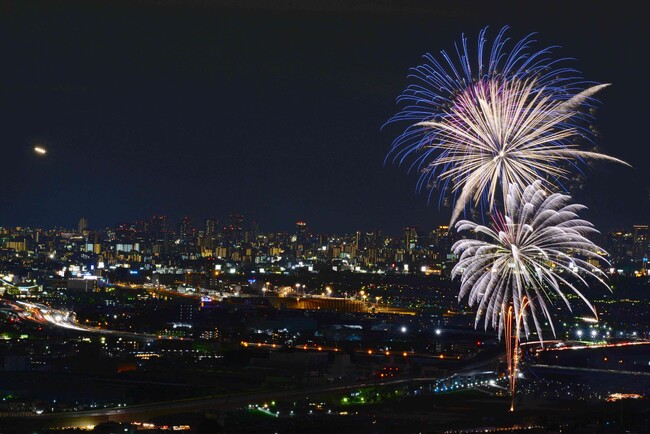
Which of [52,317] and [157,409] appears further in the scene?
[52,317]

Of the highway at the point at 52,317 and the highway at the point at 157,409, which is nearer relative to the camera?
the highway at the point at 157,409

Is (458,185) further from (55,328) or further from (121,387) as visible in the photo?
(55,328)

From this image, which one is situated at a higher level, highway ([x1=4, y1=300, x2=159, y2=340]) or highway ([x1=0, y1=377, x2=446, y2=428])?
highway ([x1=4, y1=300, x2=159, y2=340])

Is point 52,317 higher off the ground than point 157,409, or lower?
higher

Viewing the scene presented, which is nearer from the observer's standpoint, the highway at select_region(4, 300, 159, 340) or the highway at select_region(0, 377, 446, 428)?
the highway at select_region(0, 377, 446, 428)

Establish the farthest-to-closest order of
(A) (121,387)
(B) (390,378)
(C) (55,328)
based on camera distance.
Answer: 1. (C) (55,328)
2. (B) (390,378)
3. (A) (121,387)

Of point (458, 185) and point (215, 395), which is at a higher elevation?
point (458, 185)

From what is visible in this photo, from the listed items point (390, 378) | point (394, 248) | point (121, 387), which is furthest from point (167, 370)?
point (394, 248)

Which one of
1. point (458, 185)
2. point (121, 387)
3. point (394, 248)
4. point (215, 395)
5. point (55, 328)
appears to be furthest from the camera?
point (394, 248)

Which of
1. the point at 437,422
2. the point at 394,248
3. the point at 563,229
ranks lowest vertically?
the point at 437,422

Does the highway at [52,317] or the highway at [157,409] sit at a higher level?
the highway at [52,317]

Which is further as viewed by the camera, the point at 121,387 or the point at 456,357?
the point at 456,357
